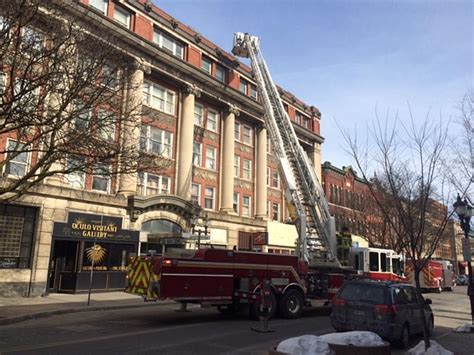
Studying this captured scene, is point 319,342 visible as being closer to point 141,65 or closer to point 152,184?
point 152,184

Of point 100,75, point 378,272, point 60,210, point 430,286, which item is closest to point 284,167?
point 378,272

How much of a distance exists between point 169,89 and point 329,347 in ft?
83.2

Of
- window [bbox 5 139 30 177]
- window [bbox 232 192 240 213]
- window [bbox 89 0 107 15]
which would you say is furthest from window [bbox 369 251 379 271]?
window [bbox 89 0 107 15]

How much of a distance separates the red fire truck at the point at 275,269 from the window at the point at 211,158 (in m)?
10.7

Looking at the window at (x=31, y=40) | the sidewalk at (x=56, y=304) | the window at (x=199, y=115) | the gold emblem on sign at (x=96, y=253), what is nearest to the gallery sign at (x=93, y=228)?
the gold emblem on sign at (x=96, y=253)

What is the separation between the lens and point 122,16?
27797 mm

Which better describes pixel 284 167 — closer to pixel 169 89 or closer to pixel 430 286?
pixel 169 89

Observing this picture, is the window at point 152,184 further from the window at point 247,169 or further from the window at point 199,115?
the window at point 247,169

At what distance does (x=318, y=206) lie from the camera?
64.8 feet

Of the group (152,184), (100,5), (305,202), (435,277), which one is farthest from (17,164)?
(435,277)

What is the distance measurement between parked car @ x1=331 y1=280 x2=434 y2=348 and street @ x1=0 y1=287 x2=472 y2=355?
1.87ft

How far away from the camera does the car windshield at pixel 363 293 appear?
1113 cm

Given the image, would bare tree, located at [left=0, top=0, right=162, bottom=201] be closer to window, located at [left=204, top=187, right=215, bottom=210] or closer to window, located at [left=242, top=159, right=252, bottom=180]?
window, located at [left=204, top=187, right=215, bottom=210]

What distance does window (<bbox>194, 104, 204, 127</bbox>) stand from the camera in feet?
107
